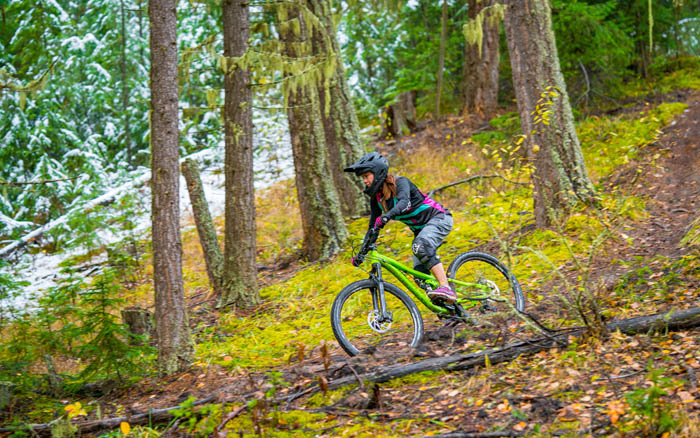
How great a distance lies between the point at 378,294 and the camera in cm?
591

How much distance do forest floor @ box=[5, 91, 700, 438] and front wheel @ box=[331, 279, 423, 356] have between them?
23 centimetres

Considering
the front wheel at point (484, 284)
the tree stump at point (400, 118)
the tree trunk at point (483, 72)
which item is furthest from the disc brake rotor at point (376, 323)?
the tree trunk at point (483, 72)

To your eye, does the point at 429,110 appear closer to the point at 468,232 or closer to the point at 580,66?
the point at 580,66

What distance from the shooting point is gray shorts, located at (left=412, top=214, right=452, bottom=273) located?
6051mm

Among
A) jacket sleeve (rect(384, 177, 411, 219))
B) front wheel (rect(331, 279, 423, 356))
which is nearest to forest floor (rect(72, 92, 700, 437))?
front wheel (rect(331, 279, 423, 356))

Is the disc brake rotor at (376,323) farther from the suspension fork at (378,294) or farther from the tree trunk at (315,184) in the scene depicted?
the tree trunk at (315,184)

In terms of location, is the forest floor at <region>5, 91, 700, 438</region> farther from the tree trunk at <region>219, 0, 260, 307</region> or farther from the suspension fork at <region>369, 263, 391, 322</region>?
the tree trunk at <region>219, 0, 260, 307</region>

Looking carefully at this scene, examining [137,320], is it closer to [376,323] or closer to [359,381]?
[376,323]

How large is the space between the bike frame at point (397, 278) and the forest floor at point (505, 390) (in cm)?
38

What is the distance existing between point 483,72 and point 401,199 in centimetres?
1232

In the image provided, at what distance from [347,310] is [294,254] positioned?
Answer: 5707 millimetres

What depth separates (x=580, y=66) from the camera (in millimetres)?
14727

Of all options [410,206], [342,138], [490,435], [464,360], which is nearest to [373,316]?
[464,360]

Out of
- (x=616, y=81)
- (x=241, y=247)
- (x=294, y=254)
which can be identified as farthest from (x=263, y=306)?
(x=616, y=81)
